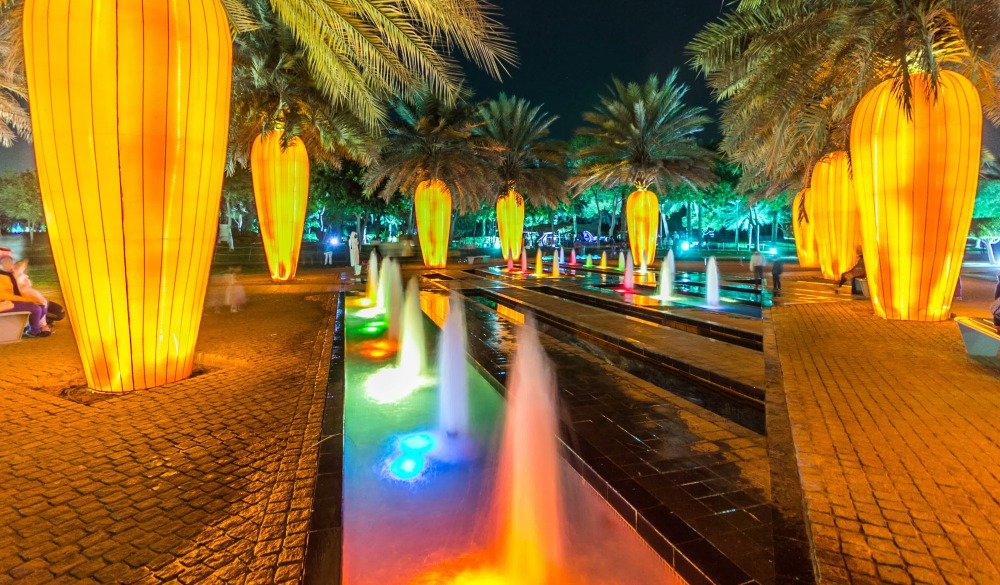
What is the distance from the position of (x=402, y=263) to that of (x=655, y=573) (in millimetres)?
29932

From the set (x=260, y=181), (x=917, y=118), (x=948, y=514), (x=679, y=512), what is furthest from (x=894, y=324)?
(x=260, y=181)

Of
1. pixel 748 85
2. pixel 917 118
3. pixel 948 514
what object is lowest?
pixel 948 514

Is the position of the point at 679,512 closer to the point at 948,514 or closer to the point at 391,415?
the point at 948,514

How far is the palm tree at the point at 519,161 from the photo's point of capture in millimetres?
27906

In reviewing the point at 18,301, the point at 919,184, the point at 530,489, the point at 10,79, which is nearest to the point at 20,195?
the point at 10,79

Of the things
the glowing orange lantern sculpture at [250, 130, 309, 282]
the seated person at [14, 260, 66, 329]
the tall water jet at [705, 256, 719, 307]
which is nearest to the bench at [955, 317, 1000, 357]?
the tall water jet at [705, 256, 719, 307]

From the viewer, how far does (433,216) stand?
86.0 ft

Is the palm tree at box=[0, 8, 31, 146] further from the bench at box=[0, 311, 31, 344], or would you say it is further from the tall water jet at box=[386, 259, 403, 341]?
the tall water jet at box=[386, 259, 403, 341]

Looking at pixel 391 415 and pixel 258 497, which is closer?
pixel 258 497

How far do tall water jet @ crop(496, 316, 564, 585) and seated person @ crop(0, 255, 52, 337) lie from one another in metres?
8.05

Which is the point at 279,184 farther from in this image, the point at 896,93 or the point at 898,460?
the point at 898,460

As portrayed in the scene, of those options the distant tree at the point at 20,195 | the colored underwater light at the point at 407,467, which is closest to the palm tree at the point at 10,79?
the colored underwater light at the point at 407,467

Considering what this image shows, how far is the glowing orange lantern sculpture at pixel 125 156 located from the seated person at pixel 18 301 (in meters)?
4.44

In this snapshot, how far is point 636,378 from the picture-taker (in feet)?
21.3
